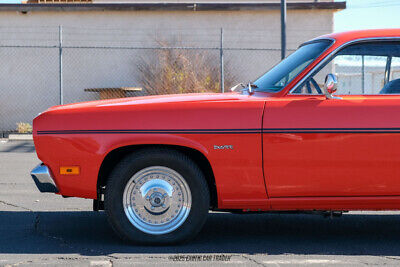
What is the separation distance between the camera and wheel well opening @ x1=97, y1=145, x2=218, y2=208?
5344 mm

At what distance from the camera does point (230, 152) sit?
519 centimetres

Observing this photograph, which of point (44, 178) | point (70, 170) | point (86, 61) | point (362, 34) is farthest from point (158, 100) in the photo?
point (86, 61)

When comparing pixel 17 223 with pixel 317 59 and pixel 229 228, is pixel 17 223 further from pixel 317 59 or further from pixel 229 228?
pixel 317 59

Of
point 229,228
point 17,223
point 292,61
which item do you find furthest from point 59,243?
point 292,61

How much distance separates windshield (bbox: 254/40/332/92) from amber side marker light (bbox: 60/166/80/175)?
5.46ft

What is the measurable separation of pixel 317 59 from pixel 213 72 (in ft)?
52.4

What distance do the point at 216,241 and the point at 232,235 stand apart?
30 centimetres

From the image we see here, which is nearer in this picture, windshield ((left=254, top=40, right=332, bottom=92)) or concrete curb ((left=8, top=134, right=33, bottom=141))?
windshield ((left=254, top=40, right=332, bottom=92))

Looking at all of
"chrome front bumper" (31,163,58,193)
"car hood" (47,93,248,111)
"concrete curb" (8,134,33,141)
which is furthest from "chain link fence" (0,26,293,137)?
"chrome front bumper" (31,163,58,193)

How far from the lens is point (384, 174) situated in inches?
204

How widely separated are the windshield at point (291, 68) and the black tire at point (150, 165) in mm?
969

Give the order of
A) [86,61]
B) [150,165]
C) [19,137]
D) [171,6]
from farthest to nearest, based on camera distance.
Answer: [86,61], [171,6], [19,137], [150,165]

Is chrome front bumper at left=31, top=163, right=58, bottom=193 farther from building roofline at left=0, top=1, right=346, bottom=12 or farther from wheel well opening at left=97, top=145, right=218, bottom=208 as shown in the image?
building roofline at left=0, top=1, right=346, bottom=12

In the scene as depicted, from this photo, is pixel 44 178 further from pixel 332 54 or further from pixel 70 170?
pixel 332 54
